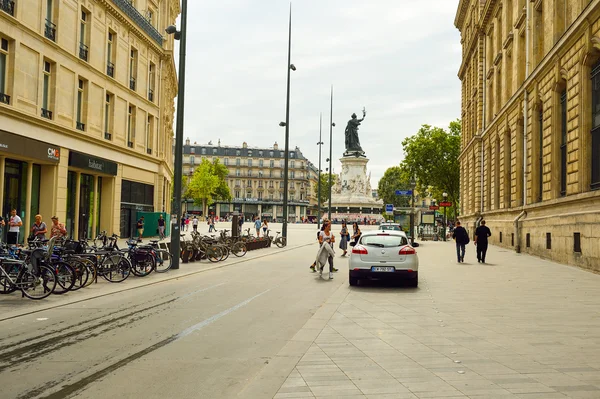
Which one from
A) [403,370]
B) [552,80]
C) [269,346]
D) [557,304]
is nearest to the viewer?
[403,370]

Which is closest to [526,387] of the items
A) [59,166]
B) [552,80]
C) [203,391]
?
[203,391]

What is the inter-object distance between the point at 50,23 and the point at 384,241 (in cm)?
1757

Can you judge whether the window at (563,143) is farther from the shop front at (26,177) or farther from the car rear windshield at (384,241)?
the shop front at (26,177)

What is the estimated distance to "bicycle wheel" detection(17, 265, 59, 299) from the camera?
11.1 metres

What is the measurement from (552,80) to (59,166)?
20566 millimetres

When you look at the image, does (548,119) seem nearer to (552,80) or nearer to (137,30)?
(552,80)

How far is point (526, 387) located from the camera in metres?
5.26

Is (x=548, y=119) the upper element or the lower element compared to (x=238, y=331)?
upper

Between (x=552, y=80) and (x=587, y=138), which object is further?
(x=552, y=80)

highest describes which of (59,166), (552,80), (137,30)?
(137,30)

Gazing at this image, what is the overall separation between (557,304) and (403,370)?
6198 mm

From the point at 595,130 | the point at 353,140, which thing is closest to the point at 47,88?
the point at 595,130

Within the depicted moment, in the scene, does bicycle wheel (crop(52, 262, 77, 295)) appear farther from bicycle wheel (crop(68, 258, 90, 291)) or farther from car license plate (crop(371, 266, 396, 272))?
car license plate (crop(371, 266, 396, 272))

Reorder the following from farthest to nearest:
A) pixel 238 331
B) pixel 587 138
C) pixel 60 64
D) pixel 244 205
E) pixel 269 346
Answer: pixel 244 205 < pixel 60 64 < pixel 587 138 < pixel 238 331 < pixel 269 346
